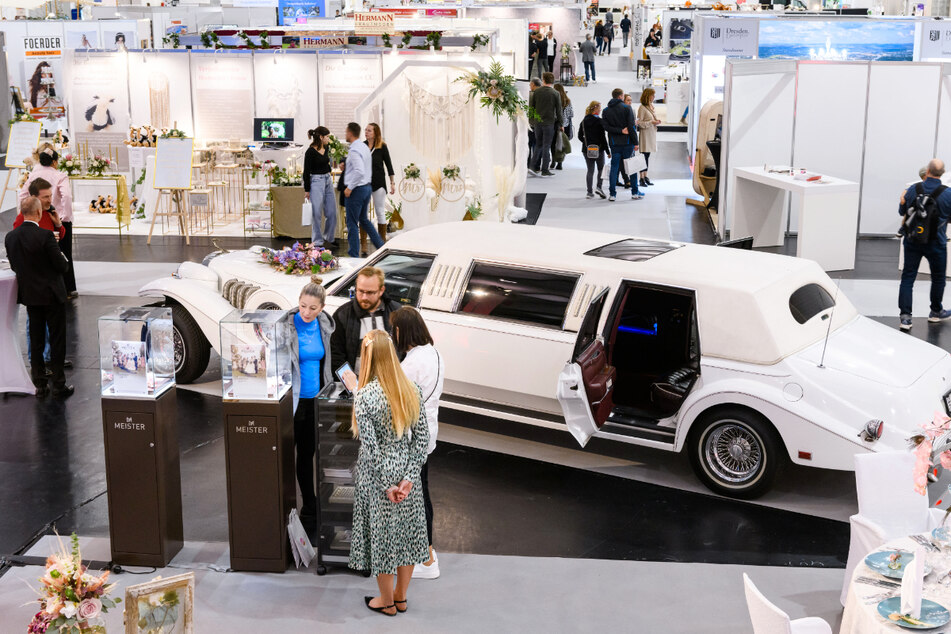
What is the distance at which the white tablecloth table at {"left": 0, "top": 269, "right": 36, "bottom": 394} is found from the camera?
8.64 m

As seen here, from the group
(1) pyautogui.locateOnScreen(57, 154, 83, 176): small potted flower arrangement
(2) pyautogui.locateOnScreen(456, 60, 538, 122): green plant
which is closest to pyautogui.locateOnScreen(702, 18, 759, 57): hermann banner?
(2) pyautogui.locateOnScreen(456, 60, 538, 122): green plant

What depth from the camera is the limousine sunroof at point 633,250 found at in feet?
24.4

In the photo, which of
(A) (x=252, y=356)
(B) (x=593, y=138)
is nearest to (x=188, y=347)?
(A) (x=252, y=356)

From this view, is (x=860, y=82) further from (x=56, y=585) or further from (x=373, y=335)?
(x=56, y=585)

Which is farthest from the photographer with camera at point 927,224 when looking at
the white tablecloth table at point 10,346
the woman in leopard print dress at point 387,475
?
the white tablecloth table at point 10,346

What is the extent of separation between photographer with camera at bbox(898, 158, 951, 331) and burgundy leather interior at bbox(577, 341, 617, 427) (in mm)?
4682

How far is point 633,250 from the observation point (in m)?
7.63

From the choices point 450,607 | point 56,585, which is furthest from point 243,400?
point 56,585

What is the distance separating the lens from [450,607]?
18.1 feet

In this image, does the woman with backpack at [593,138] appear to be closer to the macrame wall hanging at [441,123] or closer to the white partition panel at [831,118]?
the white partition panel at [831,118]

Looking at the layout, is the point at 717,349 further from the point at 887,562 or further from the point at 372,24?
the point at 372,24

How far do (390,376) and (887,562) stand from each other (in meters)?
2.35

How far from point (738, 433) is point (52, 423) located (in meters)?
5.06

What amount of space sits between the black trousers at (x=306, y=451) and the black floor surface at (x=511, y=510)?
1.90ft
